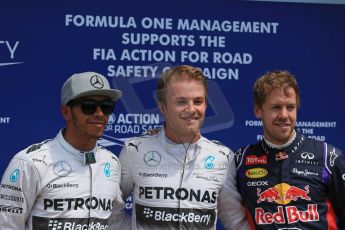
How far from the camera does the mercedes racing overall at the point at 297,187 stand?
227 centimetres

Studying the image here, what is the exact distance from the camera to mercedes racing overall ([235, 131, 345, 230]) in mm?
2273

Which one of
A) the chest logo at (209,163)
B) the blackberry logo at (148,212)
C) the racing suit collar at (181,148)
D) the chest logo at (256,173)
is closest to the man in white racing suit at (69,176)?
the blackberry logo at (148,212)

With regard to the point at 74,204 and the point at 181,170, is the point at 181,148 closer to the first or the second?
the point at 181,170

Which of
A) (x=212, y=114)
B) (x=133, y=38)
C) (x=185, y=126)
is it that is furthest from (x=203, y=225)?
(x=133, y=38)

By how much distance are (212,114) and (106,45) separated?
0.79 metres

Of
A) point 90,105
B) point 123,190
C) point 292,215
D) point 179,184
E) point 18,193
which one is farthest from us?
point 123,190

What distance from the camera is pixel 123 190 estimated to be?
8.26 feet

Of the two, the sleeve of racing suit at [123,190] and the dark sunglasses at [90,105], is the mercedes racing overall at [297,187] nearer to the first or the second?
the sleeve of racing suit at [123,190]

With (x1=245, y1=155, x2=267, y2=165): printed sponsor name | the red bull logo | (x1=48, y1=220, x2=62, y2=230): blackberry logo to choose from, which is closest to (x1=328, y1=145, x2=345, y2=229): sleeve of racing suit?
the red bull logo

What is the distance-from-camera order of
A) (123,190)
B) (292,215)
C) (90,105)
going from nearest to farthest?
(90,105), (292,215), (123,190)

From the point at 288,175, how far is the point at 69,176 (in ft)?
2.97

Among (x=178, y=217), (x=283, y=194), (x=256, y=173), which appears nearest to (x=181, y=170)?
(x=178, y=217)

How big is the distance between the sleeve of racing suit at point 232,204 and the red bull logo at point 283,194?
16cm

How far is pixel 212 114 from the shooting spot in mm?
3480
